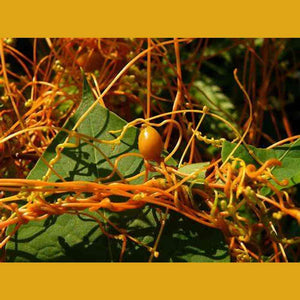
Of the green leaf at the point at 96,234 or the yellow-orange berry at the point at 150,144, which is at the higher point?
the yellow-orange berry at the point at 150,144

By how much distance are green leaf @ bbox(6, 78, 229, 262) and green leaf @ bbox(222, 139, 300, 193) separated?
113 mm

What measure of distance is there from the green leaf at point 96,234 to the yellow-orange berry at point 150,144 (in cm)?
4

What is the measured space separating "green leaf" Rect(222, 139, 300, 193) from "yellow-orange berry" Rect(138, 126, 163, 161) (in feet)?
0.30

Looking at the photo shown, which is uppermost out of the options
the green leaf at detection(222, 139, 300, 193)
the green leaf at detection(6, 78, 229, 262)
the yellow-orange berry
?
the yellow-orange berry

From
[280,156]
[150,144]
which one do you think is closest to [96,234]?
[150,144]

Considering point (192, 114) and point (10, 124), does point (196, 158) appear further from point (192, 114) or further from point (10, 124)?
point (10, 124)

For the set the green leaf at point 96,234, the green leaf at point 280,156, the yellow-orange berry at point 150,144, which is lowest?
the green leaf at point 96,234

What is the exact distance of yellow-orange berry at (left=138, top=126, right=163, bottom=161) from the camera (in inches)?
30.6

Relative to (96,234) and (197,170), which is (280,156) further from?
(96,234)

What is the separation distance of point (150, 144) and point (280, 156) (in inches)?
7.4

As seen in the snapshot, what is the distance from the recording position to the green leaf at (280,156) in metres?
0.79

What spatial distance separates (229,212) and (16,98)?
489 millimetres

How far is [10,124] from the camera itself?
94 centimetres

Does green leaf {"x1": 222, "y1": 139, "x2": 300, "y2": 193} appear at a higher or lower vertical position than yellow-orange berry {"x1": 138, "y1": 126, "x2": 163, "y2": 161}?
lower
